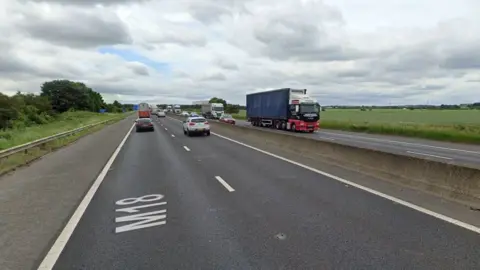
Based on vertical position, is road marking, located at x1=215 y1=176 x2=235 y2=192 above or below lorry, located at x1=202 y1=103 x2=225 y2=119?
above

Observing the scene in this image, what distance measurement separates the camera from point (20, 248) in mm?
5809

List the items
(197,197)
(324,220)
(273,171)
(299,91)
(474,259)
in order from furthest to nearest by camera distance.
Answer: (299,91) < (273,171) < (197,197) < (324,220) < (474,259)

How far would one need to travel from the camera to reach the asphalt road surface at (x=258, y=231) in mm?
5109

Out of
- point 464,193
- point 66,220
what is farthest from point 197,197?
point 464,193

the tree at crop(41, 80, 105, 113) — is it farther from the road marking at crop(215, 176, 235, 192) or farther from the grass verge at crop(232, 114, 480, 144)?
the road marking at crop(215, 176, 235, 192)

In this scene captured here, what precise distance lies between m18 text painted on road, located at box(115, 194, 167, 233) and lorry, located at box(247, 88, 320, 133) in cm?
3116

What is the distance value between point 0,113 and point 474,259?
237 ft

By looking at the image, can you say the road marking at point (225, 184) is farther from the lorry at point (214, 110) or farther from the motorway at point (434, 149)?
the lorry at point (214, 110)

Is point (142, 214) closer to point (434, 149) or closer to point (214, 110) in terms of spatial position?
point (434, 149)

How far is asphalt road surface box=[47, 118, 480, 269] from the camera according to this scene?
511cm

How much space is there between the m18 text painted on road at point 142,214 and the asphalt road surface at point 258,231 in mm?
17

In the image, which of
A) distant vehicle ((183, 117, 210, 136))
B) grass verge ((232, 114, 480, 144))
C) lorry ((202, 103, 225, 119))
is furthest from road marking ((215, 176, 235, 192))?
lorry ((202, 103, 225, 119))

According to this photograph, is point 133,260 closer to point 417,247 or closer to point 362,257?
point 362,257

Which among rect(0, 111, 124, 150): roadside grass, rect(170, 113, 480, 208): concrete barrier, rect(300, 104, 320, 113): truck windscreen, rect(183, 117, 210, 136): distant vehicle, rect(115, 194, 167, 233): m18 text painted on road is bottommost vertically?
rect(0, 111, 124, 150): roadside grass
